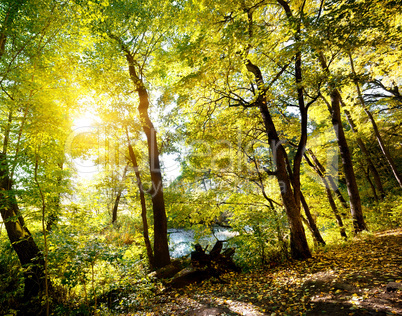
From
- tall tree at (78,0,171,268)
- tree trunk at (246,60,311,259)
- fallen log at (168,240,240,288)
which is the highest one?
tall tree at (78,0,171,268)

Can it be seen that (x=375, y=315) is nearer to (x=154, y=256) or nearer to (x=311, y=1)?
(x=154, y=256)

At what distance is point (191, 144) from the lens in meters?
8.05

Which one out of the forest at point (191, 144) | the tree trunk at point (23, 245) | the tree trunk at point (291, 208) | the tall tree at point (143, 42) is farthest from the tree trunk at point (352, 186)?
the tree trunk at point (23, 245)

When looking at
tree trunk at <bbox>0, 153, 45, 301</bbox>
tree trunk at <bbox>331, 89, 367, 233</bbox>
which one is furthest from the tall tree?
tree trunk at <bbox>331, 89, 367, 233</bbox>

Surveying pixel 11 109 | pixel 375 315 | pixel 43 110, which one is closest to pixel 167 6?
pixel 43 110

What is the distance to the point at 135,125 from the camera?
787 centimetres

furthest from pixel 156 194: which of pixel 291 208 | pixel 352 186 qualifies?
pixel 352 186

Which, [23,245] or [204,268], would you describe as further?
[204,268]

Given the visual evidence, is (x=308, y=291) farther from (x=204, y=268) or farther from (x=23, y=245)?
(x=23, y=245)

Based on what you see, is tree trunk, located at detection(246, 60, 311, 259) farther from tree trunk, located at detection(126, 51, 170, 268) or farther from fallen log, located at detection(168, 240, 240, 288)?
tree trunk, located at detection(126, 51, 170, 268)

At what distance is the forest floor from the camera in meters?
2.60

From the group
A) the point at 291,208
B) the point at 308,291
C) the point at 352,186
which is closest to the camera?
the point at 308,291

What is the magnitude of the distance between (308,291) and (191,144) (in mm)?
6138

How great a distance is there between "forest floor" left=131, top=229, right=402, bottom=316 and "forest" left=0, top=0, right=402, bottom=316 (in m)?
0.04
